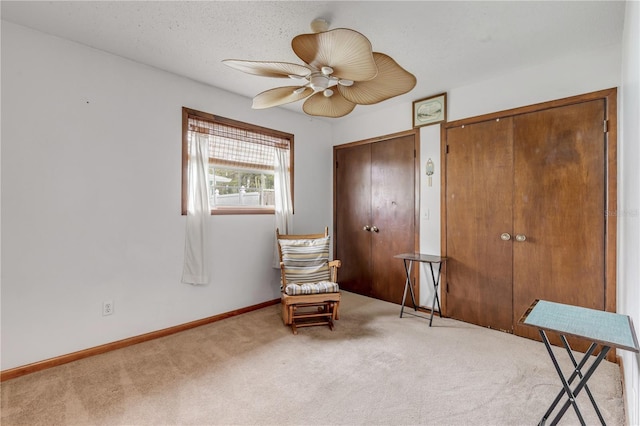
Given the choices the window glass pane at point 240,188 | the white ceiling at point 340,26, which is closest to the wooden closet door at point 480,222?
the white ceiling at point 340,26

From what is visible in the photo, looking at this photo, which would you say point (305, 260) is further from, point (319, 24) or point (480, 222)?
point (319, 24)

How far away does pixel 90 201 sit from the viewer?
7.67 feet

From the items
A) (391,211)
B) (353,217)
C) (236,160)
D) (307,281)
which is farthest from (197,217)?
(391,211)

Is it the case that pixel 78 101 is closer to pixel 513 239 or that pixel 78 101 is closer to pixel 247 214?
pixel 247 214

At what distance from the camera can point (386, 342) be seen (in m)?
2.59

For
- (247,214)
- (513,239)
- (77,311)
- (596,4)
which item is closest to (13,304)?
(77,311)

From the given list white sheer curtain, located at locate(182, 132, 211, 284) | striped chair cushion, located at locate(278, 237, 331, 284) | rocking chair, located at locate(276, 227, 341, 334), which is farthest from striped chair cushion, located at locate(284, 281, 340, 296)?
white sheer curtain, located at locate(182, 132, 211, 284)

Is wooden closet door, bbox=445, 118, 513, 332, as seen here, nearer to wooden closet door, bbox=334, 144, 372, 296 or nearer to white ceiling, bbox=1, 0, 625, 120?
white ceiling, bbox=1, 0, 625, 120

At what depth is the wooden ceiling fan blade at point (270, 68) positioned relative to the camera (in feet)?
5.52

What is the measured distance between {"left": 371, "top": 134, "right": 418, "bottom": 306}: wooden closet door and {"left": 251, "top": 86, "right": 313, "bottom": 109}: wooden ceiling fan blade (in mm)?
1807

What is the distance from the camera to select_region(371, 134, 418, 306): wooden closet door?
3.52 meters

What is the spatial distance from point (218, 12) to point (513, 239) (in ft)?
9.69

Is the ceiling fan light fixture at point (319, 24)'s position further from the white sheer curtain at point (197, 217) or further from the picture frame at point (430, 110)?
the picture frame at point (430, 110)

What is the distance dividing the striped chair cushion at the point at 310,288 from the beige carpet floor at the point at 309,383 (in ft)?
1.22
